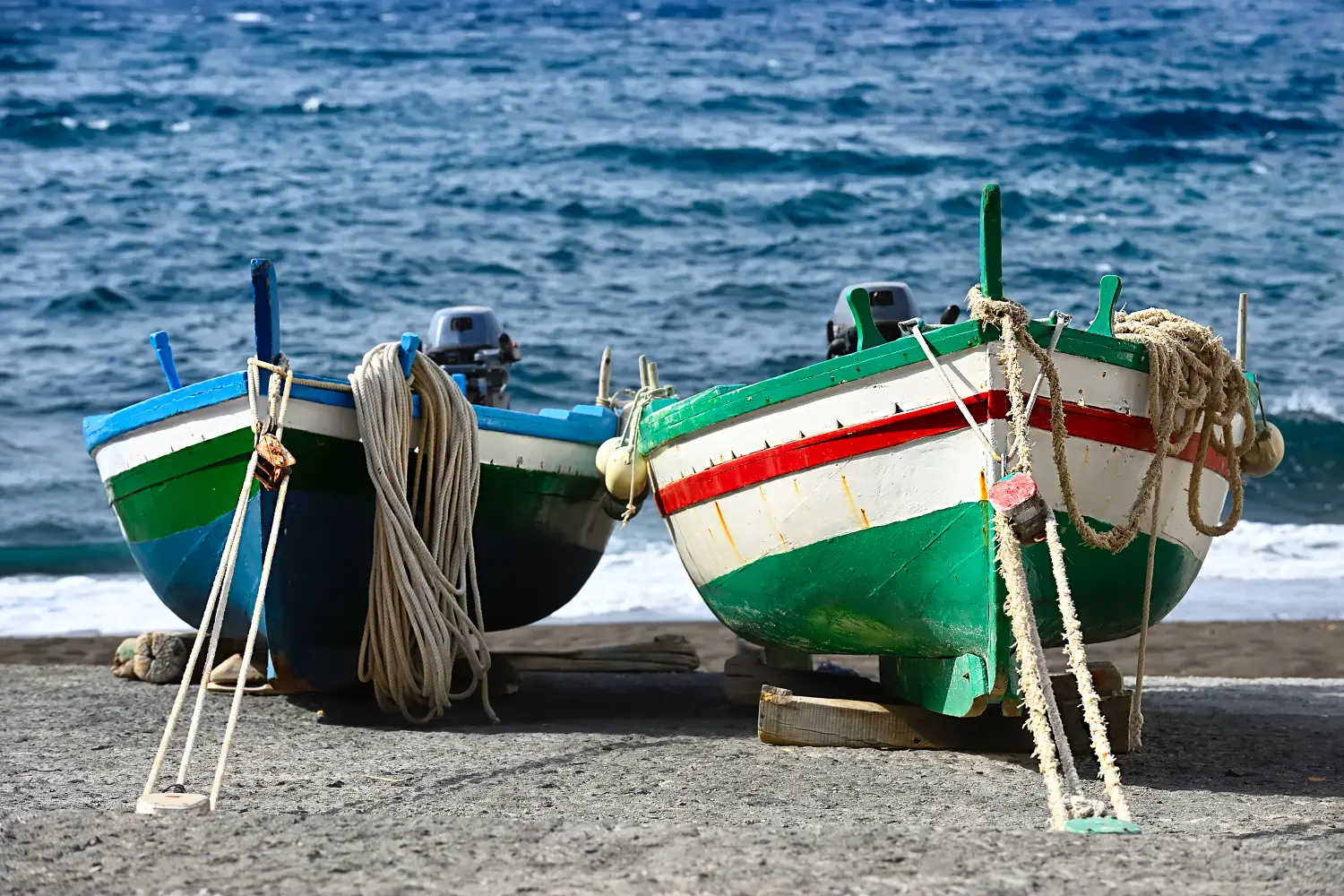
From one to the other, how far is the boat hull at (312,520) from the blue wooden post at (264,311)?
7.8 inches

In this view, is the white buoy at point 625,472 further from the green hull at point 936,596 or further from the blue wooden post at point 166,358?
the blue wooden post at point 166,358

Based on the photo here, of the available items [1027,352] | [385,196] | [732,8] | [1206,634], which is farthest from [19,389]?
[732,8]

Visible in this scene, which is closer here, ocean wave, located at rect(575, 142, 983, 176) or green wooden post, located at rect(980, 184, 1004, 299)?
green wooden post, located at rect(980, 184, 1004, 299)

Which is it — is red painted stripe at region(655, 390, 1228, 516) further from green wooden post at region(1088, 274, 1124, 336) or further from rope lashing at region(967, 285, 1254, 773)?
green wooden post at region(1088, 274, 1124, 336)

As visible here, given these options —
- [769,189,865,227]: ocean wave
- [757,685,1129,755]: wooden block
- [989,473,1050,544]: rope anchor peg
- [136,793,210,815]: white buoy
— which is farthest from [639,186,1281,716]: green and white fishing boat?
[769,189,865,227]: ocean wave

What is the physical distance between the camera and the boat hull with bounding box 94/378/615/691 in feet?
18.9

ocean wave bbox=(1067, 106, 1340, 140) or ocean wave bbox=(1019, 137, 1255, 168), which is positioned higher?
ocean wave bbox=(1067, 106, 1340, 140)

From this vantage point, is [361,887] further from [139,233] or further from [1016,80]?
[1016,80]

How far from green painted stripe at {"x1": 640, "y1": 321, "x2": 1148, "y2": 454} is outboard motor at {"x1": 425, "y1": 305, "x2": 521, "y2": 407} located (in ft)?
7.14

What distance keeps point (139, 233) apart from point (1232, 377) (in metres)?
18.5

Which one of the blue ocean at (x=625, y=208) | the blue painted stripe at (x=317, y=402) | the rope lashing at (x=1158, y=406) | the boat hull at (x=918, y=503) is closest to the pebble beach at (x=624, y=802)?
the boat hull at (x=918, y=503)

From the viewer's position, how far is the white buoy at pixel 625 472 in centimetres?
627

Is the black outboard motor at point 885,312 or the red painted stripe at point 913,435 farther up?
the black outboard motor at point 885,312

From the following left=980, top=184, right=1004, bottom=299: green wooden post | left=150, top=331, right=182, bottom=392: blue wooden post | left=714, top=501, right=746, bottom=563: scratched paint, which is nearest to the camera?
left=980, top=184, right=1004, bottom=299: green wooden post
